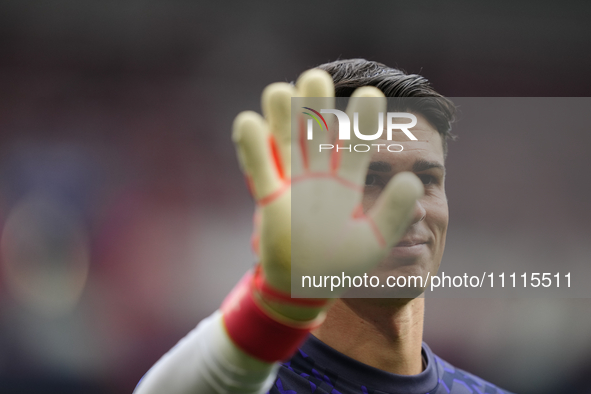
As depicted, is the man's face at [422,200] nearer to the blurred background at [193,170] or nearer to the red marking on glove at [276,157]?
the red marking on glove at [276,157]

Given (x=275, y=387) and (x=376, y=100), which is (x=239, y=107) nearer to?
(x=275, y=387)

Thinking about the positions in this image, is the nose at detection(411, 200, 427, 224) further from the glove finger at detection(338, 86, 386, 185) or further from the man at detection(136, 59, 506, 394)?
the glove finger at detection(338, 86, 386, 185)

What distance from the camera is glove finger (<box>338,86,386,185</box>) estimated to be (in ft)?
2.52

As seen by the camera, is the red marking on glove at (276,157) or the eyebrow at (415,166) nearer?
the red marking on glove at (276,157)

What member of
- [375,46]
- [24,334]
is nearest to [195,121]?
[375,46]

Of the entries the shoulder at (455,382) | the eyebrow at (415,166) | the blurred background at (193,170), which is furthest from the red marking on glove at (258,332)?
the blurred background at (193,170)

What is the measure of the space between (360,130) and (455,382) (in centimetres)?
119

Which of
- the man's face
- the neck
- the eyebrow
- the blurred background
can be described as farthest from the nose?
the blurred background

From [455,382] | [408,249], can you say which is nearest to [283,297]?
[408,249]

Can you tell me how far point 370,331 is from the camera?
1364mm

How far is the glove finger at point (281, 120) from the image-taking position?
79 cm

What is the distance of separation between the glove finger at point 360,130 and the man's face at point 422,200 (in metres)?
0.50

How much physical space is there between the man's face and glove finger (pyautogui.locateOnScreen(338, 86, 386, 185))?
495 mm

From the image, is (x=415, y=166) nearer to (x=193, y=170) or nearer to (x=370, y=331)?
(x=370, y=331)
